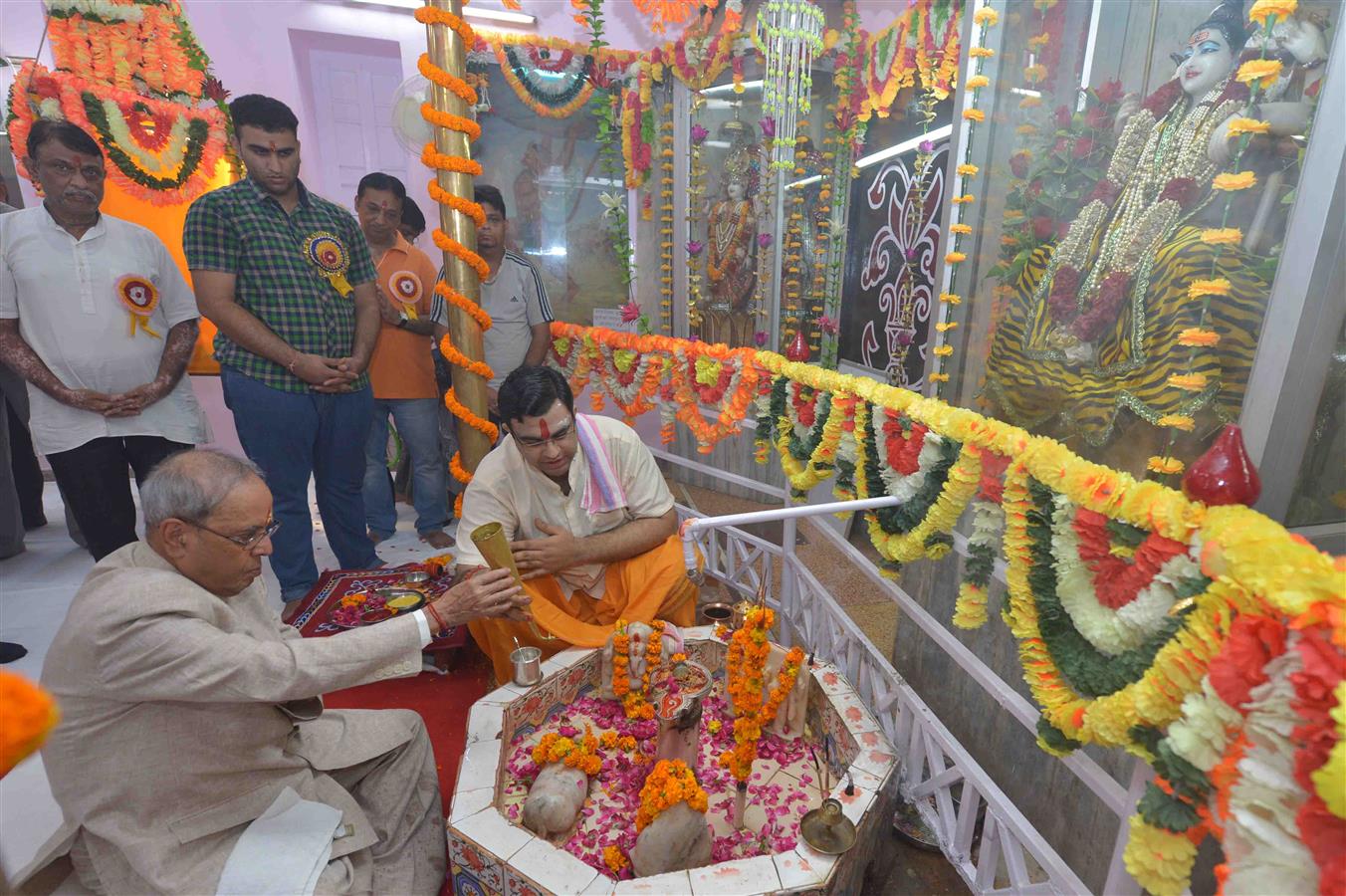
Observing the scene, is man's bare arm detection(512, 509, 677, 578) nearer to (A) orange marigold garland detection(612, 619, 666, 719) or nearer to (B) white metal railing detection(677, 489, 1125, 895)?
(A) orange marigold garland detection(612, 619, 666, 719)

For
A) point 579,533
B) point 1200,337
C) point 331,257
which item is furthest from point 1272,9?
point 331,257

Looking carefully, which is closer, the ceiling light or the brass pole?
the brass pole

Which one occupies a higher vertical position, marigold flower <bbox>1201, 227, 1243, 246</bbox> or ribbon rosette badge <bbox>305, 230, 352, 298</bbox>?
marigold flower <bbox>1201, 227, 1243, 246</bbox>

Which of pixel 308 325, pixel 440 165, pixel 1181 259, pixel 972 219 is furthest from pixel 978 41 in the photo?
pixel 308 325

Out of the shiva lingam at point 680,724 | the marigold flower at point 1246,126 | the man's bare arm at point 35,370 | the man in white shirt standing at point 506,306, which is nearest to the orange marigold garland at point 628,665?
the shiva lingam at point 680,724

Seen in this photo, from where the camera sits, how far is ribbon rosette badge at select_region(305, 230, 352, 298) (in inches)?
115

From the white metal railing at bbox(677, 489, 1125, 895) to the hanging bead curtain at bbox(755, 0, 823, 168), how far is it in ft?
10.6

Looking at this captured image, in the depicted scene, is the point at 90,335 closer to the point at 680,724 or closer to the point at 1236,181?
the point at 680,724

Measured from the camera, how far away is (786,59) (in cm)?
437

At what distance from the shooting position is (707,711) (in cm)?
228

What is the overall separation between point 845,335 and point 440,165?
11.9 ft

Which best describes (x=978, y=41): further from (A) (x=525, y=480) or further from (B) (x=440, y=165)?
(A) (x=525, y=480)

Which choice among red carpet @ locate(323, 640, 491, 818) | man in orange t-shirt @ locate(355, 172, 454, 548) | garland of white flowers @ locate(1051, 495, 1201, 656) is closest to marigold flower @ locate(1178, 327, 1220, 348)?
garland of white flowers @ locate(1051, 495, 1201, 656)

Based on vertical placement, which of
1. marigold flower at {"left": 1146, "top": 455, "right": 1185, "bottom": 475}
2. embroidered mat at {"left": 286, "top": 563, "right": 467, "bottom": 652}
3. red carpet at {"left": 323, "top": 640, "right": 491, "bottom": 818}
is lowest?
red carpet at {"left": 323, "top": 640, "right": 491, "bottom": 818}
